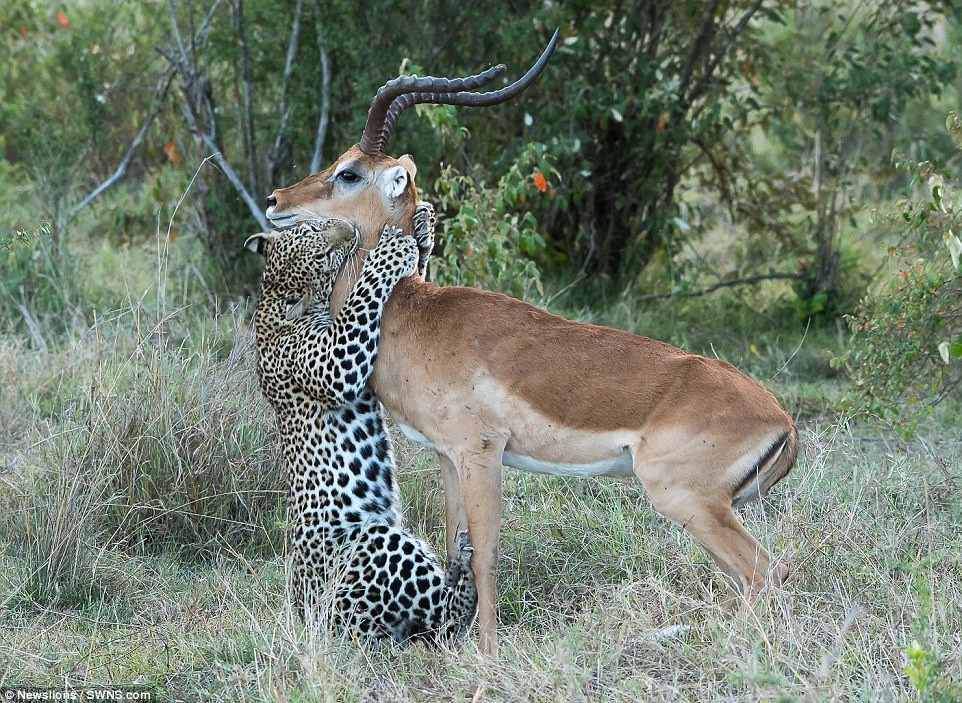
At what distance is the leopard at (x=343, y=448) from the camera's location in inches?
191

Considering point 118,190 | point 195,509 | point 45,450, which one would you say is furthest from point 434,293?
point 118,190

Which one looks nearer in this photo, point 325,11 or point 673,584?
point 673,584

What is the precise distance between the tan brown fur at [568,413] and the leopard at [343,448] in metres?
0.12

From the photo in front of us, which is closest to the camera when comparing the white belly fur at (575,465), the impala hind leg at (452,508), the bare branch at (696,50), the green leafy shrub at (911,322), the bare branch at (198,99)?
the white belly fur at (575,465)

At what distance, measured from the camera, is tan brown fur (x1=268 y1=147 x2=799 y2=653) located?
4531mm

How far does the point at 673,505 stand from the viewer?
4.51 m

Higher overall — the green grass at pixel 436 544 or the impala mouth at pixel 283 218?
the impala mouth at pixel 283 218

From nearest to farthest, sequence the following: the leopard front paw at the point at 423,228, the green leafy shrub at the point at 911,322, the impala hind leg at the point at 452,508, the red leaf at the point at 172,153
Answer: the impala hind leg at the point at 452,508, the leopard front paw at the point at 423,228, the green leafy shrub at the point at 911,322, the red leaf at the point at 172,153

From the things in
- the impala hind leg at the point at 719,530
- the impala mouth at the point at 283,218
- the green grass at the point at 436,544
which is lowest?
the green grass at the point at 436,544

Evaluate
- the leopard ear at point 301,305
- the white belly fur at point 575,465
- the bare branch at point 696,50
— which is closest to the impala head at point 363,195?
the leopard ear at point 301,305

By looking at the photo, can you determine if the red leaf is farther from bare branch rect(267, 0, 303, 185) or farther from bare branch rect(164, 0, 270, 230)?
bare branch rect(267, 0, 303, 185)

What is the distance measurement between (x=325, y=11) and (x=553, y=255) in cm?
258

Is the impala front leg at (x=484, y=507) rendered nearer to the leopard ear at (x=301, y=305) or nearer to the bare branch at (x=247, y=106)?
the leopard ear at (x=301, y=305)

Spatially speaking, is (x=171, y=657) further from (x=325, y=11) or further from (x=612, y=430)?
(x=325, y=11)
